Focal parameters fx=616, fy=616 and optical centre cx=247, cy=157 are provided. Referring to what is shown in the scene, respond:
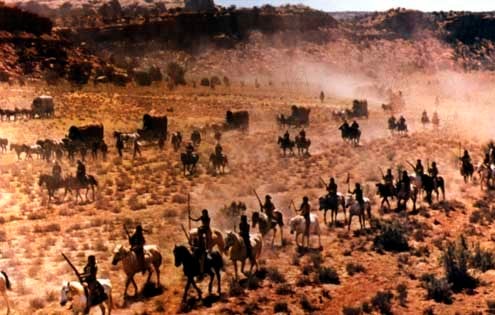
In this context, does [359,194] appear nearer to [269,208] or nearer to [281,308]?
[269,208]

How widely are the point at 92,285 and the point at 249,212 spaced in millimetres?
13398

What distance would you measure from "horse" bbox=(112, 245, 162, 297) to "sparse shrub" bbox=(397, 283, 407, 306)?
23.2ft

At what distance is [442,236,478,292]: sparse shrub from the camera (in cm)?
1859

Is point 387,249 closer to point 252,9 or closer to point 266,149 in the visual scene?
point 266,149

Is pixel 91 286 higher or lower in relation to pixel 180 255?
lower

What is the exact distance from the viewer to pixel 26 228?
84.9ft

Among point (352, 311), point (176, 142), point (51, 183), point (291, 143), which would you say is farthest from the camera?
point (176, 142)

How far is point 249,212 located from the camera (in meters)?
27.9

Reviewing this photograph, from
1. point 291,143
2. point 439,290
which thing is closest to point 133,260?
point 439,290

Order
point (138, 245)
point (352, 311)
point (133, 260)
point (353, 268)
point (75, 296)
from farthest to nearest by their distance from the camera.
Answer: point (353, 268) < point (138, 245) < point (133, 260) < point (352, 311) < point (75, 296)

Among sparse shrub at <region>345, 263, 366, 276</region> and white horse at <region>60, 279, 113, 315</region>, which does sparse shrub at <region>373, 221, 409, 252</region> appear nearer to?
sparse shrub at <region>345, 263, 366, 276</region>

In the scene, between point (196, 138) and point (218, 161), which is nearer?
point (218, 161)

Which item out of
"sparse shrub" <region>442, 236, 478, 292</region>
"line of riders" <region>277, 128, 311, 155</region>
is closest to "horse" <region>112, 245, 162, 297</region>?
"sparse shrub" <region>442, 236, 478, 292</region>

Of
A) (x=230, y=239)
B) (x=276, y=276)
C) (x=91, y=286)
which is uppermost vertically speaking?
(x=230, y=239)
